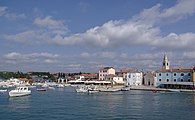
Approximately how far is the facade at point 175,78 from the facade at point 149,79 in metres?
3.06

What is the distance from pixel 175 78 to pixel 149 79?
1212 cm

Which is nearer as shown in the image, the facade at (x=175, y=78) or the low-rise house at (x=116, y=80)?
the facade at (x=175, y=78)

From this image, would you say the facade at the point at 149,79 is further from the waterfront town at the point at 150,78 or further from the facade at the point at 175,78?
the facade at the point at 175,78

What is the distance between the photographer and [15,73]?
511 feet

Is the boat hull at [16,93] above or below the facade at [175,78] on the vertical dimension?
below

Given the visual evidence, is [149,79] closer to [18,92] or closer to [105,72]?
[105,72]

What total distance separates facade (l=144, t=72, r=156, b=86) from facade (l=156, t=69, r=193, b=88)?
3.06m

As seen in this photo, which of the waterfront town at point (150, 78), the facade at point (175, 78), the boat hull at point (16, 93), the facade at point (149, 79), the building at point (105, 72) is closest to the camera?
the boat hull at point (16, 93)

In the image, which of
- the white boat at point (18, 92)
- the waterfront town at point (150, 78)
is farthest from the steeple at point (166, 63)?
the white boat at point (18, 92)

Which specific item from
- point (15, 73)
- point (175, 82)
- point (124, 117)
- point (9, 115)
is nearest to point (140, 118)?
point (124, 117)

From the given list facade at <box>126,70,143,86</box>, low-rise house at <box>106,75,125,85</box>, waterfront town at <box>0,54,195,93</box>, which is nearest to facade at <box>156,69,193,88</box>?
waterfront town at <box>0,54,195,93</box>

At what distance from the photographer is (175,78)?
7912 cm

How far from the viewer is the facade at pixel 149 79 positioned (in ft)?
284

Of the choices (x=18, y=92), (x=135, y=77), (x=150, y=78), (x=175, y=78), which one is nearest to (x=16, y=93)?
(x=18, y=92)
